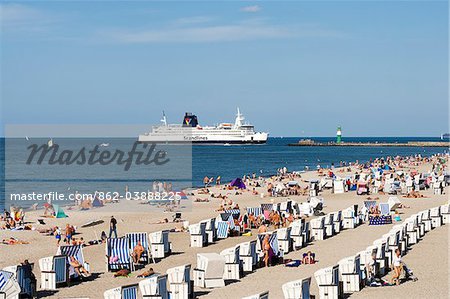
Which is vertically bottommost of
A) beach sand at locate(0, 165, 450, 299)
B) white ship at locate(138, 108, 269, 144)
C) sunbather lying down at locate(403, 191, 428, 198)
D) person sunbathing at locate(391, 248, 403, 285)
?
beach sand at locate(0, 165, 450, 299)

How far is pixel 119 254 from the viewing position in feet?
60.7

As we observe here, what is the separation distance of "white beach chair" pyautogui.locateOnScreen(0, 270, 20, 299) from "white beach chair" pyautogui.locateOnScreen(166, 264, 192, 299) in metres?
2.78

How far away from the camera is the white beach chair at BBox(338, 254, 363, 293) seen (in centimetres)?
1578

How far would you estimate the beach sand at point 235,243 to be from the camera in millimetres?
16031

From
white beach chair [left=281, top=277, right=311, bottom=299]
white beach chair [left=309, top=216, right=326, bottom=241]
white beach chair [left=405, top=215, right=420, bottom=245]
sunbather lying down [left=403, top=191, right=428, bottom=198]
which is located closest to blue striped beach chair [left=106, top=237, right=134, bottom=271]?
white beach chair [left=281, top=277, right=311, bottom=299]

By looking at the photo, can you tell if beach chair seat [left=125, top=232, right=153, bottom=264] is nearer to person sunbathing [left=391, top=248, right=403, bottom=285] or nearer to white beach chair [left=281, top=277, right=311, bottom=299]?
person sunbathing [left=391, top=248, right=403, bottom=285]

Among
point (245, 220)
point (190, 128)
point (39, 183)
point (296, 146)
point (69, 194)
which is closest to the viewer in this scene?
point (245, 220)

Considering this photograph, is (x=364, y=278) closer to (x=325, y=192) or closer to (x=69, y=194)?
(x=325, y=192)

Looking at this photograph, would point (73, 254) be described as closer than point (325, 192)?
Yes

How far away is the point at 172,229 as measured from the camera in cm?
2636

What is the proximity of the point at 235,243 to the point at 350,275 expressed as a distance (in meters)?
7.23

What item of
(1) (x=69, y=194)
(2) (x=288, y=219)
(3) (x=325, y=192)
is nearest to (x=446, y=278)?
(2) (x=288, y=219)

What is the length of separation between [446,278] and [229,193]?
26928mm

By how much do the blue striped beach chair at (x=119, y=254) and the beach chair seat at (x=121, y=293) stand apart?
14.9ft
